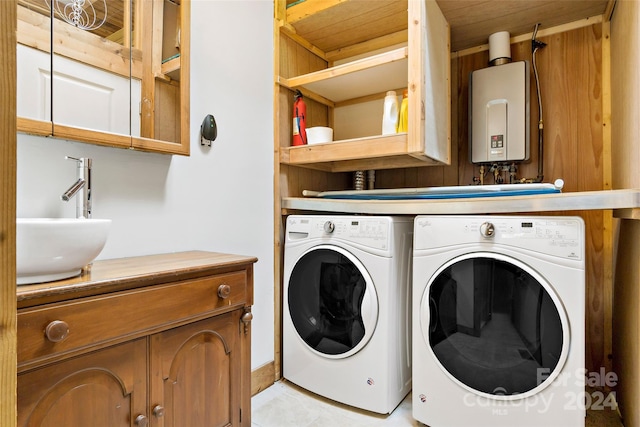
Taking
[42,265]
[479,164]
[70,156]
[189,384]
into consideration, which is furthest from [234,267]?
[479,164]

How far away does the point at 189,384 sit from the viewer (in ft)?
3.85

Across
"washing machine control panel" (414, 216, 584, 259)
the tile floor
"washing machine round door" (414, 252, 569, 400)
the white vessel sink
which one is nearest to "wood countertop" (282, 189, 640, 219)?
"washing machine control panel" (414, 216, 584, 259)

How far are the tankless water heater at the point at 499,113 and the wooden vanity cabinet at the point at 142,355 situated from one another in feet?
5.11

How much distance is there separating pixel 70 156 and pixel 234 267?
2.32 ft

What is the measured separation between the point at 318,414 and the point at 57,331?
1274 mm

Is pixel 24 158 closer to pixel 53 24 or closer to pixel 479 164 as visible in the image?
pixel 53 24

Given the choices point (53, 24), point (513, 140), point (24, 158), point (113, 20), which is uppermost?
point (113, 20)

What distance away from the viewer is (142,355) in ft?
3.40

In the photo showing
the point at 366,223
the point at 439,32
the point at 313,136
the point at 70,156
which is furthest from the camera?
the point at 313,136

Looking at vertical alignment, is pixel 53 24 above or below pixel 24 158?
above

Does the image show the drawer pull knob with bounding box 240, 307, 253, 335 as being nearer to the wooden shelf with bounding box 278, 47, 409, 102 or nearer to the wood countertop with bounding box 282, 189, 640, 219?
the wood countertop with bounding box 282, 189, 640, 219

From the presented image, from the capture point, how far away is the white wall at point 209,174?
3.93 feet

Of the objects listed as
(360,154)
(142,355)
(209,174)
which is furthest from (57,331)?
(360,154)

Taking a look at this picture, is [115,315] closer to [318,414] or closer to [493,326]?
[318,414]
